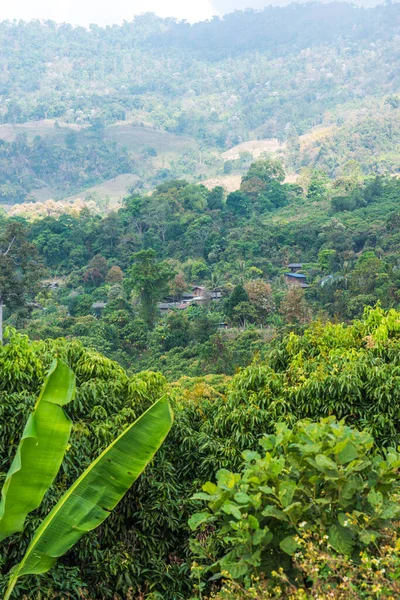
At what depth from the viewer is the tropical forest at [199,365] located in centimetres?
313

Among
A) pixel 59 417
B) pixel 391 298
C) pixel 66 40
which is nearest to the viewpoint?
pixel 59 417

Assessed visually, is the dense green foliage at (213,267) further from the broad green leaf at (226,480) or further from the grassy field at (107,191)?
the grassy field at (107,191)

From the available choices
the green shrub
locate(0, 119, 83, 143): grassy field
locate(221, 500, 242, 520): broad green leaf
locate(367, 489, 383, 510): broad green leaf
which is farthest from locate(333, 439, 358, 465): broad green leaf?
locate(0, 119, 83, 143): grassy field

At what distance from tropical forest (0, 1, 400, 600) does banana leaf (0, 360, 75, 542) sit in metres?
0.01

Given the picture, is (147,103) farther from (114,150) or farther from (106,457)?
(106,457)

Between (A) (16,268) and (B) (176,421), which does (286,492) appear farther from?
(A) (16,268)

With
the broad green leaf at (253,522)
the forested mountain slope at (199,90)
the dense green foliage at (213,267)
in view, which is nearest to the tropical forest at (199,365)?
the broad green leaf at (253,522)

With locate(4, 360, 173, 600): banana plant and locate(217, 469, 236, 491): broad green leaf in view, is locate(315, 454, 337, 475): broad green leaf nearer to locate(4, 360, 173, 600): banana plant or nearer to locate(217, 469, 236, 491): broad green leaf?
locate(217, 469, 236, 491): broad green leaf

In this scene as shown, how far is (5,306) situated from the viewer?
24.9 meters

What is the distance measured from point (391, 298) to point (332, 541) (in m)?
22.5

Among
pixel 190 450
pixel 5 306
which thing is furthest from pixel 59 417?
pixel 5 306

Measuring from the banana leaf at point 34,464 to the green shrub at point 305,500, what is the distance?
2.32 ft

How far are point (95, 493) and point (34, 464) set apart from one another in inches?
13.2

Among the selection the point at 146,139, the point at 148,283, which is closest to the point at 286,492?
the point at 148,283
